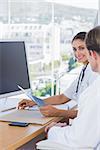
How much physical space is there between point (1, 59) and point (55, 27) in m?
1.59

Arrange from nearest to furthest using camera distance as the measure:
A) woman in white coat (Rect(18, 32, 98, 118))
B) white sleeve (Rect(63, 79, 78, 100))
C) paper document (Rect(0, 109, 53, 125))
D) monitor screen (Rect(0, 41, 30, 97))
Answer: paper document (Rect(0, 109, 53, 125)) → woman in white coat (Rect(18, 32, 98, 118)) → monitor screen (Rect(0, 41, 30, 97)) → white sleeve (Rect(63, 79, 78, 100))

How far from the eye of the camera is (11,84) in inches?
90.7

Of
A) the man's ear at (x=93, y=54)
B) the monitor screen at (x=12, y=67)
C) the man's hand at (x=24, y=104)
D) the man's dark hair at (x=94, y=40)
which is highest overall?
the man's dark hair at (x=94, y=40)

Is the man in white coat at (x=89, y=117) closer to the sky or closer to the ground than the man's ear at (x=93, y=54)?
closer to the ground

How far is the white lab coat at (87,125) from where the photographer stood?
5.08ft

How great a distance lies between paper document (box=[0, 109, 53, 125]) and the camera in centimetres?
195

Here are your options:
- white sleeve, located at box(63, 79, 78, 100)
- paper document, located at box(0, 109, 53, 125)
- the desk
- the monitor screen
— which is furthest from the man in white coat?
white sleeve, located at box(63, 79, 78, 100)

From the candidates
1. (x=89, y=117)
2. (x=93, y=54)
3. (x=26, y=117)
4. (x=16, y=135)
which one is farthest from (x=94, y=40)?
(x=26, y=117)

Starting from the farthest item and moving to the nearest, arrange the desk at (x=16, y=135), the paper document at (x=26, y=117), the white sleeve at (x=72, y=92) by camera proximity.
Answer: the white sleeve at (x=72, y=92) → the paper document at (x=26, y=117) → the desk at (x=16, y=135)

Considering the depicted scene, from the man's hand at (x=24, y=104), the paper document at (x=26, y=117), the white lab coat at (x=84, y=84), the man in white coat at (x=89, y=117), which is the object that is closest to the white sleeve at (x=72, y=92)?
the white lab coat at (x=84, y=84)

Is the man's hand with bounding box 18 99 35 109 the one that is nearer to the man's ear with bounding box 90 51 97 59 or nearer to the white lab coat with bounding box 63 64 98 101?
the white lab coat with bounding box 63 64 98 101

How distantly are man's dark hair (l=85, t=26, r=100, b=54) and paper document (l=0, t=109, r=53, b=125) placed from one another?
1.86 ft

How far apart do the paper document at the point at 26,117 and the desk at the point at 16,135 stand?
0.07 m

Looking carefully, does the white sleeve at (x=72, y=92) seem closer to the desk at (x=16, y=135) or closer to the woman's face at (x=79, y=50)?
the woman's face at (x=79, y=50)
